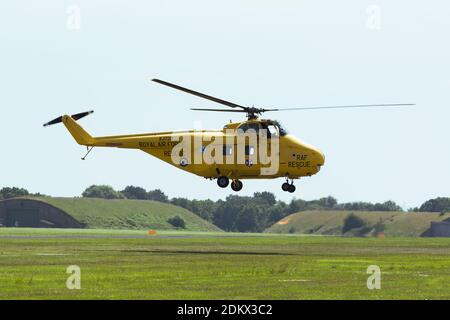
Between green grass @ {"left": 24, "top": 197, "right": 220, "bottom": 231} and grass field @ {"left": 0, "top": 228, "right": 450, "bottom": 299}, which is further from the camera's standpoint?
green grass @ {"left": 24, "top": 197, "right": 220, "bottom": 231}

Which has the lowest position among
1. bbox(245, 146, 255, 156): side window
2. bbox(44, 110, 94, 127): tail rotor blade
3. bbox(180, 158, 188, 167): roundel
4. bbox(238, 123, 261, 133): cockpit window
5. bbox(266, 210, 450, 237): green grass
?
bbox(266, 210, 450, 237): green grass

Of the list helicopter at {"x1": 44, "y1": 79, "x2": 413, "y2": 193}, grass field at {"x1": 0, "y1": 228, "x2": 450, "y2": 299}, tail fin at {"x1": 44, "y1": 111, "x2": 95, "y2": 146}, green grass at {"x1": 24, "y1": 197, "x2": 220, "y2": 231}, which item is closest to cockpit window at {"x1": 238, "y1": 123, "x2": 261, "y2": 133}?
helicopter at {"x1": 44, "y1": 79, "x2": 413, "y2": 193}

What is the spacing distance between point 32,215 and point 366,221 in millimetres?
71693

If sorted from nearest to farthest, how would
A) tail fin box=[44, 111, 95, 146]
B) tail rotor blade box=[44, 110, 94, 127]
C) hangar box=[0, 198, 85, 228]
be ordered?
tail fin box=[44, 111, 95, 146] < tail rotor blade box=[44, 110, 94, 127] < hangar box=[0, 198, 85, 228]

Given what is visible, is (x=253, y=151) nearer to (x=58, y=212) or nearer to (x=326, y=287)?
(x=326, y=287)

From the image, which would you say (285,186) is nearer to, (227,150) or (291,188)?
(291,188)

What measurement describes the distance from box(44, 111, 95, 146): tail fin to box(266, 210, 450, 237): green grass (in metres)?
84.8

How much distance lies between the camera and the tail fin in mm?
66625

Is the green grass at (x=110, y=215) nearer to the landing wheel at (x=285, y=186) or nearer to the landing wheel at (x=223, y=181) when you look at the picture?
the landing wheel at (x=223, y=181)

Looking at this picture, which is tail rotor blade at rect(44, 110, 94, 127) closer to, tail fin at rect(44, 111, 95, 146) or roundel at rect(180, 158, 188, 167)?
tail fin at rect(44, 111, 95, 146)

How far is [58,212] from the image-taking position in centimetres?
18450

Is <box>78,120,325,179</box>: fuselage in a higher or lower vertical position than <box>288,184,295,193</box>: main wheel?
higher

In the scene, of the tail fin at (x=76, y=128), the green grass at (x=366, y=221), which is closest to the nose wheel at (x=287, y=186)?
the tail fin at (x=76, y=128)

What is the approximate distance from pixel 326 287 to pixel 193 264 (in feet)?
38.7
